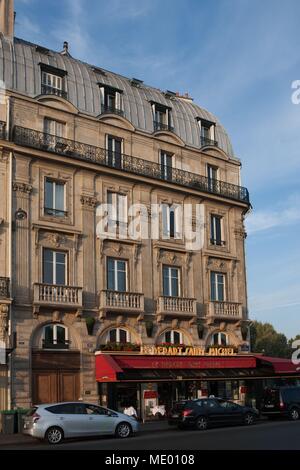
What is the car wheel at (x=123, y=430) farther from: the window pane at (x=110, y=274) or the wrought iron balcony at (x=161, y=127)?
the wrought iron balcony at (x=161, y=127)

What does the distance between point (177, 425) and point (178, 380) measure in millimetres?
3954

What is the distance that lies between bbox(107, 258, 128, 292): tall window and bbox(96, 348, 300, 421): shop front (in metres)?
3.38

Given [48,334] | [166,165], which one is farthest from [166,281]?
[48,334]

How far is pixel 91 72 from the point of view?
35125 millimetres

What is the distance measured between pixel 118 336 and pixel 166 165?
10.1m

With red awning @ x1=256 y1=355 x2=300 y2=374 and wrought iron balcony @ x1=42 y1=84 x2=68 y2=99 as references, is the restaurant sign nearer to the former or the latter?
red awning @ x1=256 y1=355 x2=300 y2=374

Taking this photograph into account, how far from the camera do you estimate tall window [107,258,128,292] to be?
32.2 m

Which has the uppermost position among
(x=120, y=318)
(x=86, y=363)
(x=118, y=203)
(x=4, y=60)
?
(x=4, y=60)

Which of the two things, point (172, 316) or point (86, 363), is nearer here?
point (86, 363)

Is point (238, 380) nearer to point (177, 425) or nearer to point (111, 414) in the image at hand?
point (177, 425)

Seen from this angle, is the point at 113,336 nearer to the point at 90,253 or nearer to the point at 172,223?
the point at 90,253

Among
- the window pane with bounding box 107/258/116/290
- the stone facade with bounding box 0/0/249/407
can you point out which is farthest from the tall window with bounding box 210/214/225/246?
the window pane with bounding box 107/258/116/290

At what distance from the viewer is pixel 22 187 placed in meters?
29.9
